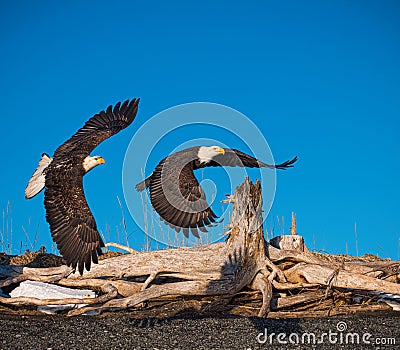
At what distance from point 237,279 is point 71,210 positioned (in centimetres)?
208

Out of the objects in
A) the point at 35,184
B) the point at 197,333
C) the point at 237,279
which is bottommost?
the point at 197,333

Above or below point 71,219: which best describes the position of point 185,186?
above

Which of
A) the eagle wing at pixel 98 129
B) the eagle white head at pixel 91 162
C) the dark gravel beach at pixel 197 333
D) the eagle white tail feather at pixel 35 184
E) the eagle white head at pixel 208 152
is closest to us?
the dark gravel beach at pixel 197 333

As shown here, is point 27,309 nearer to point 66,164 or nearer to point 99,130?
point 66,164

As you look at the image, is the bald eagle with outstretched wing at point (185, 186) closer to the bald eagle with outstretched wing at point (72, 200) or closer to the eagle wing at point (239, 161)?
the eagle wing at point (239, 161)

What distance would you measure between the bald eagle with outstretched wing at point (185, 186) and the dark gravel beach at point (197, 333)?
295 centimetres

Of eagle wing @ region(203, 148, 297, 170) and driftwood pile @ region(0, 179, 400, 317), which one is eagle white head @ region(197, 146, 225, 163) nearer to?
eagle wing @ region(203, 148, 297, 170)

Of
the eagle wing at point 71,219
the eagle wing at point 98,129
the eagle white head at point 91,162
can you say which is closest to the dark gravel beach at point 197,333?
the eagle wing at point 71,219

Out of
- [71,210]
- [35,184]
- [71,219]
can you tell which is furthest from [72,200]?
[35,184]

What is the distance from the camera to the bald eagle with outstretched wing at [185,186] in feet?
27.8

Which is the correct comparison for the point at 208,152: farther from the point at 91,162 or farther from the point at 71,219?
the point at 71,219

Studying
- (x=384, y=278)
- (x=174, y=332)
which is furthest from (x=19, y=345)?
(x=384, y=278)

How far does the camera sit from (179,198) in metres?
8.70

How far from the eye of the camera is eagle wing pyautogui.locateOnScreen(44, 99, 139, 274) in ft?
20.9
